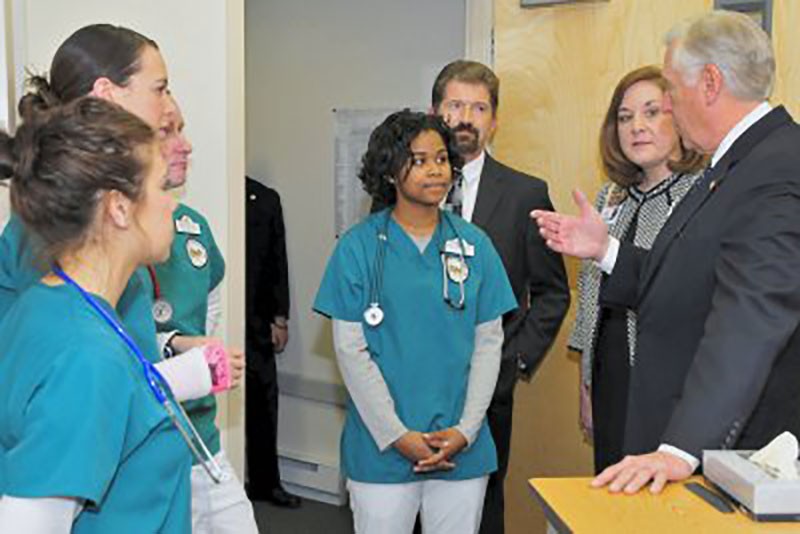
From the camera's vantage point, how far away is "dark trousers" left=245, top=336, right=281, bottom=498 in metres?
3.75

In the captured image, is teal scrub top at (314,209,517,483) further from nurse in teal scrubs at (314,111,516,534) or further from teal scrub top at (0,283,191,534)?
teal scrub top at (0,283,191,534)

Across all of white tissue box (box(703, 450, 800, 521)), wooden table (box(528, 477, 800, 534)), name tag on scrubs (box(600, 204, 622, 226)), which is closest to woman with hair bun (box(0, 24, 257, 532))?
wooden table (box(528, 477, 800, 534))

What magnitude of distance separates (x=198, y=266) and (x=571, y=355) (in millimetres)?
1450

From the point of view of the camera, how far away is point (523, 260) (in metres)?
2.65

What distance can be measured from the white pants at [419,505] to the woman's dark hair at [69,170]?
125 cm

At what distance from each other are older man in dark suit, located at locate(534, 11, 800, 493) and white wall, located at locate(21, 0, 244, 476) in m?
1.21

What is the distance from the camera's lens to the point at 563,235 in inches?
80.3

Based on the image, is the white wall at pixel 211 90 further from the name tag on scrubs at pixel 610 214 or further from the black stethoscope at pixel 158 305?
the name tag on scrubs at pixel 610 214

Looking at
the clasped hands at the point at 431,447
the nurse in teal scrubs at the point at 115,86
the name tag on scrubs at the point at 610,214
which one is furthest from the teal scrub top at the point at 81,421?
the name tag on scrubs at the point at 610,214

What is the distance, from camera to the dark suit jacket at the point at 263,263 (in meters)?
3.79

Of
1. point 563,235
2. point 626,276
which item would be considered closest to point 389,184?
point 563,235

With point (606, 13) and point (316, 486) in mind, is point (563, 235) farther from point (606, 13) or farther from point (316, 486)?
point (316, 486)

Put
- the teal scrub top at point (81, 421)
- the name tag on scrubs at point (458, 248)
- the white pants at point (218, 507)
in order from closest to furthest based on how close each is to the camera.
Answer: the teal scrub top at point (81, 421) < the white pants at point (218, 507) < the name tag on scrubs at point (458, 248)

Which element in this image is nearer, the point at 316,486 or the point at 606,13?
the point at 606,13
